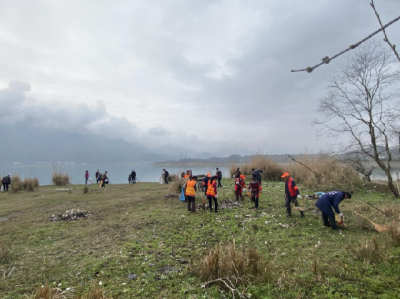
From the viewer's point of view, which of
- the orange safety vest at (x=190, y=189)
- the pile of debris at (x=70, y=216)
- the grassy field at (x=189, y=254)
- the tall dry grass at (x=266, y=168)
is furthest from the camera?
the tall dry grass at (x=266, y=168)

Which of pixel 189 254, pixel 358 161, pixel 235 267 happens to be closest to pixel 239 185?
pixel 189 254

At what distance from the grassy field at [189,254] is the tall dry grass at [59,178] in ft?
56.6

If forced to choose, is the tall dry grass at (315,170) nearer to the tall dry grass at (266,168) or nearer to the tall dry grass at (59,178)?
the tall dry grass at (266,168)

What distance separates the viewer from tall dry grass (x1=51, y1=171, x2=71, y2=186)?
25281mm

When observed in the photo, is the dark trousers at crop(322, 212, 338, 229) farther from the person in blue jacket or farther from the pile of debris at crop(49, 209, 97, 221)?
the pile of debris at crop(49, 209, 97, 221)

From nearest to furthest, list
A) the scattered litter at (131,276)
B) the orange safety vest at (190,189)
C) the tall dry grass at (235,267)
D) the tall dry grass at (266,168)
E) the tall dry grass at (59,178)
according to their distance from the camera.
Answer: the tall dry grass at (235,267), the scattered litter at (131,276), the orange safety vest at (190,189), the tall dry grass at (266,168), the tall dry grass at (59,178)

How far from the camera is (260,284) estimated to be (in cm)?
383

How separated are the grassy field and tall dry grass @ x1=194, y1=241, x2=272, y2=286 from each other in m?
0.04

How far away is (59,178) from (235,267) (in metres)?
26.9

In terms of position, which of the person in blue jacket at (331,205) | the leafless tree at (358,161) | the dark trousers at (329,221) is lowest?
the dark trousers at (329,221)

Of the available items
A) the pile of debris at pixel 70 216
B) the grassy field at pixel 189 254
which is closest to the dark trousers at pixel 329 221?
the grassy field at pixel 189 254

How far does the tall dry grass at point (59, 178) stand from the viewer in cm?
2528

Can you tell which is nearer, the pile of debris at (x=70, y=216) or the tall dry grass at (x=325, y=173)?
the pile of debris at (x=70, y=216)

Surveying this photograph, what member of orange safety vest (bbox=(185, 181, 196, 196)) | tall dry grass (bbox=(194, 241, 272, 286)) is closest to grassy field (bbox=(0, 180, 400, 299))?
tall dry grass (bbox=(194, 241, 272, 286))
